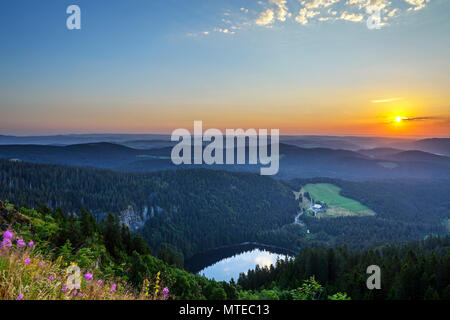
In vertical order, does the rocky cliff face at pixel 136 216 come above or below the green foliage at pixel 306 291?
below

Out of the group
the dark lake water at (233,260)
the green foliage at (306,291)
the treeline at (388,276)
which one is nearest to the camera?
the green foliage at (306,291)

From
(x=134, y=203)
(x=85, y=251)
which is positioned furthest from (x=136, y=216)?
(x=85, y=251)

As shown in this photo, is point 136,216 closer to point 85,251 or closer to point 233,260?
point 233,260

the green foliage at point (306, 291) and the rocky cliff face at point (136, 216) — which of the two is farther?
the rocky cliff face at point (136, 216)

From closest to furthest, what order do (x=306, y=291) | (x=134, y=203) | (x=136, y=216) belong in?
(x=306, y=291), (x=136, y=216), (x=134, y=203)

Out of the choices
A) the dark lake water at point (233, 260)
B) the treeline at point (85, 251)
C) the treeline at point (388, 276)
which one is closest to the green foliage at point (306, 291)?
the treeline at point (85, 251)

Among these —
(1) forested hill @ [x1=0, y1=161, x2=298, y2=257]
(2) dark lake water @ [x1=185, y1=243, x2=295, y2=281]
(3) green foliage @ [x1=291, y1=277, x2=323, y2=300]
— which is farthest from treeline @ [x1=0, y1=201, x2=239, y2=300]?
(1) forested hill @ [x1=0, y1=161, x2=298, y2=257]

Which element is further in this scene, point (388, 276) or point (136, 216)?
point (136, 216)

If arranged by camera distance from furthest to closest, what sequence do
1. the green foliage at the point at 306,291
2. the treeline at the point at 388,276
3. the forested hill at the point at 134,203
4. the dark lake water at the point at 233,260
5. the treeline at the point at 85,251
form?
the forested hill at the point at 134,203 < the dark lake water at the point at 233,260 < the treeline at the point at 388,276 < the green foliage at the point at 306,291 < the treeline at the point at 85,251

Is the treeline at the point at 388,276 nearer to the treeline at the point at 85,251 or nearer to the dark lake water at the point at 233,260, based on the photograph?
the treeline at the point at 85,251
